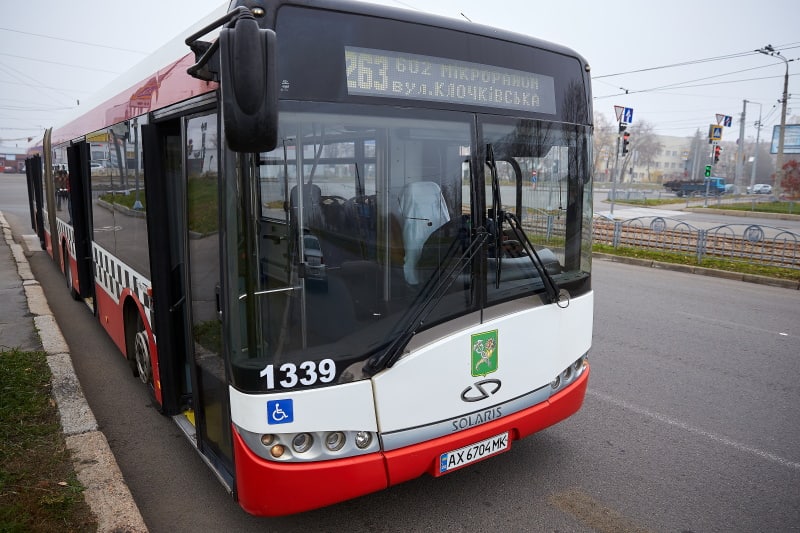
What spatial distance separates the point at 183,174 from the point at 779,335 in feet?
24.9

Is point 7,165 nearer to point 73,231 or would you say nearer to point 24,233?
point 24,233

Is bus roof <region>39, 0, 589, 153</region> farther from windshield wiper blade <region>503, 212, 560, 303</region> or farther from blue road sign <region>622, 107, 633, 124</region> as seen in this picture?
blue road sign <region>622, 107, 633, 124</region>

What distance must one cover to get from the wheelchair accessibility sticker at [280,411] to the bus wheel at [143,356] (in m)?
2.25

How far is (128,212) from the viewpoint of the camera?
4.76m

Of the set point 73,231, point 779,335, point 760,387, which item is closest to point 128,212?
point 73,231

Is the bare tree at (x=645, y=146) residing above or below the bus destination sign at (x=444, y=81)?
above

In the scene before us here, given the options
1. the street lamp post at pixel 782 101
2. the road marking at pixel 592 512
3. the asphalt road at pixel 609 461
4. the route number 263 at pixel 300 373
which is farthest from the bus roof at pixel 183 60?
the street lamp post at pixel 782 101

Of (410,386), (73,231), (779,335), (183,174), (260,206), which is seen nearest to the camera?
(260,206)

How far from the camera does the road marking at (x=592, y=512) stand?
3443mm

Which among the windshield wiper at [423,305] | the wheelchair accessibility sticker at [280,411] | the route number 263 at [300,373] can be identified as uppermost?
the windshield wiper at [423,305]

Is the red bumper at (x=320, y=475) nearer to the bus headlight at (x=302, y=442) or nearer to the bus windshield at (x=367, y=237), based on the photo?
the bus headlight at (x=302, y=442)

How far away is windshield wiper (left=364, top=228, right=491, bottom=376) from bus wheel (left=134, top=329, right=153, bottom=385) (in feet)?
8.14

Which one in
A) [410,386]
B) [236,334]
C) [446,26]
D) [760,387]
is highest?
[446,26]

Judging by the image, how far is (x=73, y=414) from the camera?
455 cm
